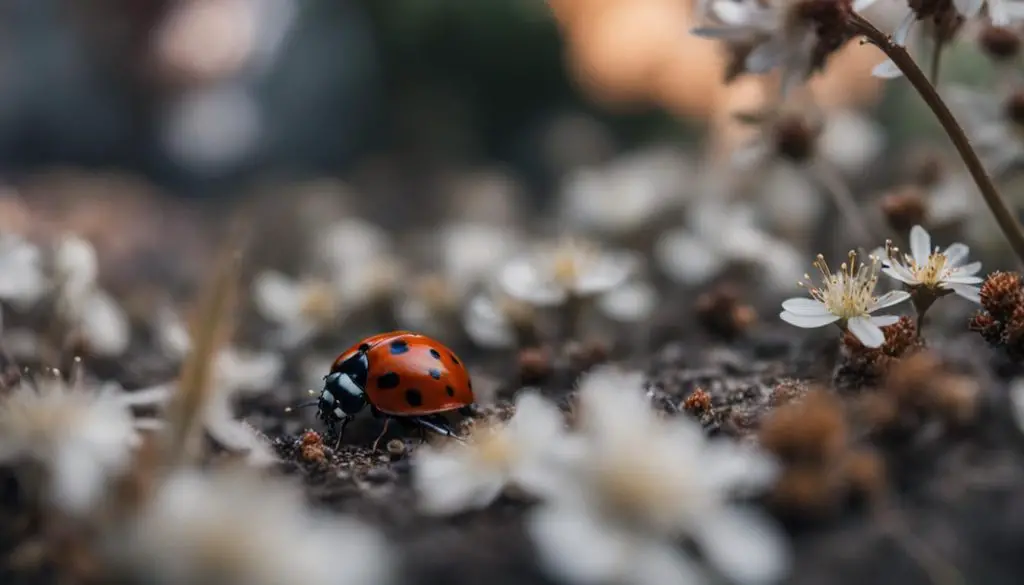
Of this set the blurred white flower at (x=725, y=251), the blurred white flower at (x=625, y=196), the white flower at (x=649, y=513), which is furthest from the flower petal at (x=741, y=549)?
the blurred white flower at (x=625, y=196)

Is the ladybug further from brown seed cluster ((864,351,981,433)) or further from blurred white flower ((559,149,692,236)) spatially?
blurred white flower ((559,149,692,236))

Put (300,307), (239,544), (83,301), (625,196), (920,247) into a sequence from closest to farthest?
(239,544) → (920,247) → (83,301) → (300,307) → (625,196)

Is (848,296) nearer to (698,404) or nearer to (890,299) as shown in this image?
(890,299)

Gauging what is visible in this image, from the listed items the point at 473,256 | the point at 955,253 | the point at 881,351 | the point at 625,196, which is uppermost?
the point at 625,196

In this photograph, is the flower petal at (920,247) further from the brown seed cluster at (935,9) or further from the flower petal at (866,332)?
the brown seed cluster at (935,9)

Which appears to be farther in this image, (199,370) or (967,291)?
(967,291)

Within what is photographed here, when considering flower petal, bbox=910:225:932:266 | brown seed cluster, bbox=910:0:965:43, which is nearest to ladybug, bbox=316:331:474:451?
flower petal, bbox=910:225:932:266

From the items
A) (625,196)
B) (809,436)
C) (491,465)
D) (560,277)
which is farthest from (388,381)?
(625,196)

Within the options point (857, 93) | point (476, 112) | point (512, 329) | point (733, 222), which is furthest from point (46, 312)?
point (857, 93)
